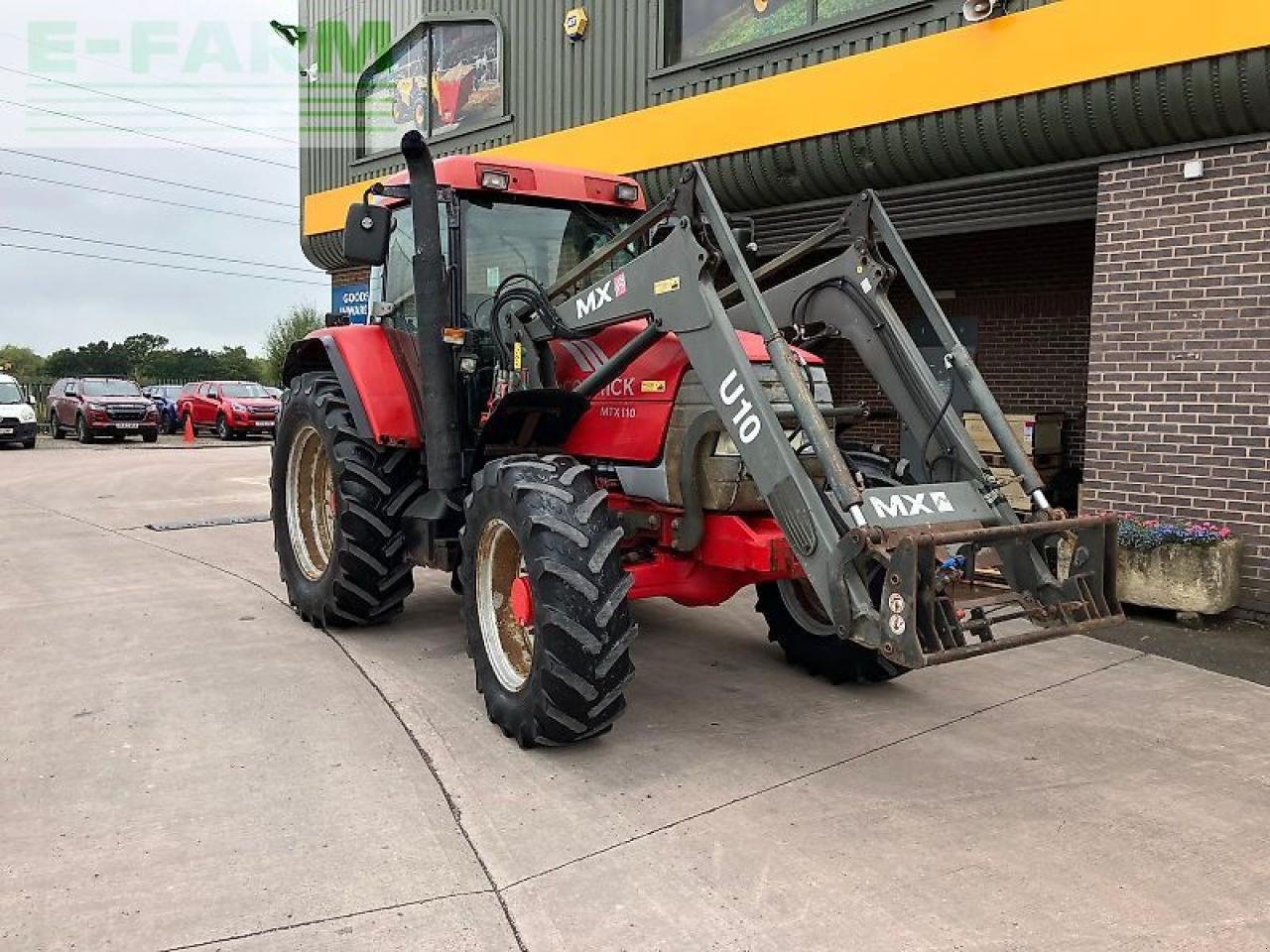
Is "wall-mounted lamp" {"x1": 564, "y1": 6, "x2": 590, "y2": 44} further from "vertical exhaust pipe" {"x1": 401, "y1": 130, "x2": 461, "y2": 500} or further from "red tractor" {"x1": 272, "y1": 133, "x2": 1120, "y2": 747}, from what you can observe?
"vertical exhaust pipe" {"x1": 401, "y1": 130, "x2": 461, "y2": 500}

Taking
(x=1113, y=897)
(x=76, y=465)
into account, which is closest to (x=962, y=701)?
(x=1113, y=897)

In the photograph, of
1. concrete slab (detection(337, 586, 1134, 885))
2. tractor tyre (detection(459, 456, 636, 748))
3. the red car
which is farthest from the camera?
the red car

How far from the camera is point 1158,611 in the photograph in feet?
22.0

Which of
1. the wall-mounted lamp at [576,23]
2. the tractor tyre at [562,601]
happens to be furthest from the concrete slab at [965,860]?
the wall-mounted lamp at [576,23]

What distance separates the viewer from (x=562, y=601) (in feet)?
12.9

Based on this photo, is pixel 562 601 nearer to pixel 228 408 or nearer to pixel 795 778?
pixel 795 778

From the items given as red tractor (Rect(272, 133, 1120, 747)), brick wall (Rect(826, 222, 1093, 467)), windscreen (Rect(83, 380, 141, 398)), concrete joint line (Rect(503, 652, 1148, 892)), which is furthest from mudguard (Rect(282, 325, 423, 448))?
windscreen (Rect(83, 380, 141, 398))

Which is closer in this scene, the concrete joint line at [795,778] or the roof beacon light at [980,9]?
the concrete joint line at [795,778]

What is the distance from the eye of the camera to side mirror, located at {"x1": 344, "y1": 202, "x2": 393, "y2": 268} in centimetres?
521

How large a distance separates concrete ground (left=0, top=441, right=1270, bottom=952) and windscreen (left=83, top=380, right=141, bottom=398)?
2102cm

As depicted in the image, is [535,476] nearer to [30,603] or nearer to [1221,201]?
[30,603]

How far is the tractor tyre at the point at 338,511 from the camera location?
567 centimetres

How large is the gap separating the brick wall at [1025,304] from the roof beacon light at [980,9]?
3305 millimetres

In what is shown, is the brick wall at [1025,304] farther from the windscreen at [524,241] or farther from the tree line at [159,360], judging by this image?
the tree line at [159,360]
